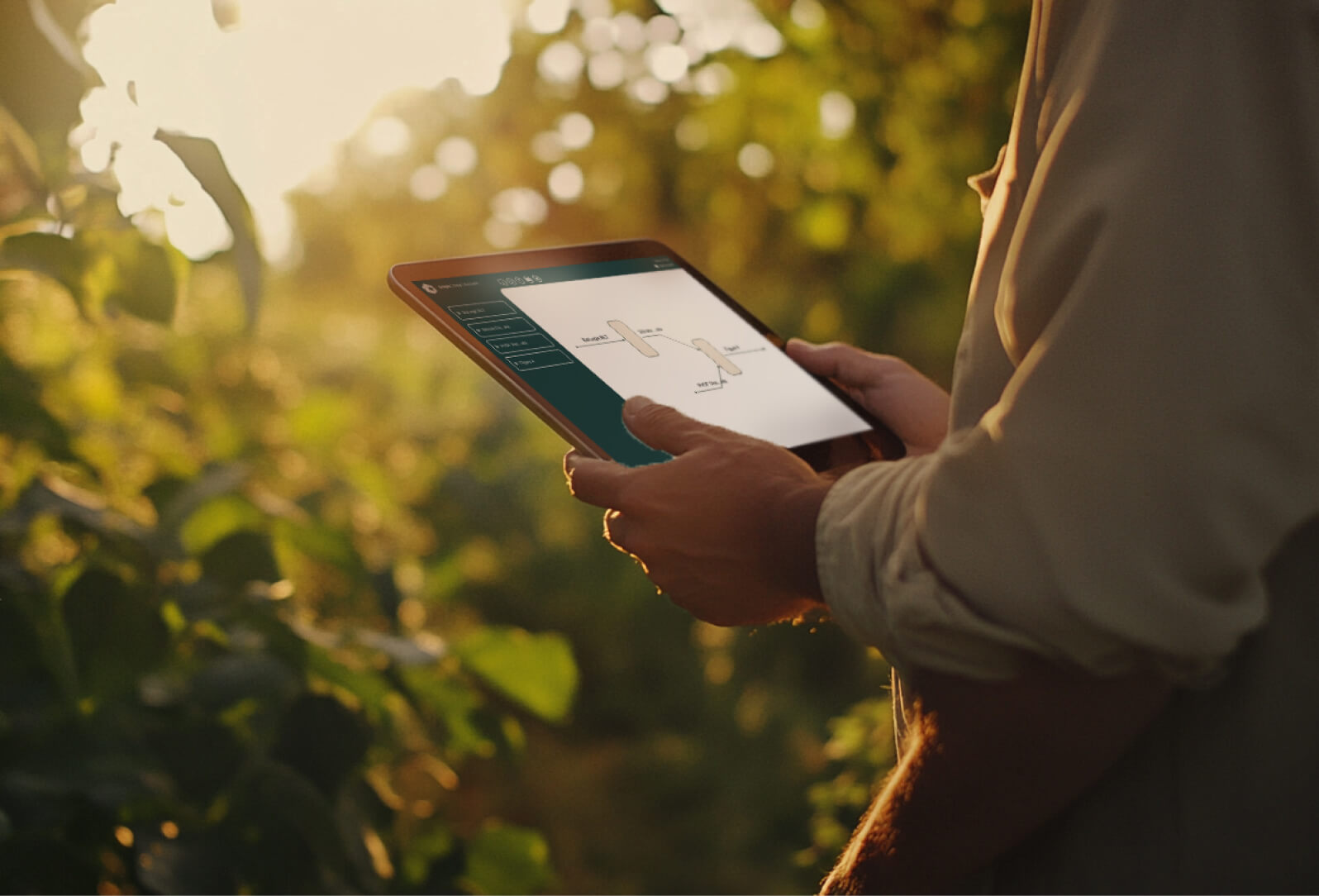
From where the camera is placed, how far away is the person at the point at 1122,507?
0.67m

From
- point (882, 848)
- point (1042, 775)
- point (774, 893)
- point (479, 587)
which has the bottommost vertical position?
point (774, 893)

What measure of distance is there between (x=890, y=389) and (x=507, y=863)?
0.96 meters

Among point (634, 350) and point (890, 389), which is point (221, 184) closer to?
point (634, 350)

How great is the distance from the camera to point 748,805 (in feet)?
12.8

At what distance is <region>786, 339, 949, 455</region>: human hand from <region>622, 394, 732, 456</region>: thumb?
40cm

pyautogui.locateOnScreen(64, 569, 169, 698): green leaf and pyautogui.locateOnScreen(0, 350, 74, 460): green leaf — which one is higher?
pyautogui.locateOnScreen(0, 350, 74, 460): green leaf

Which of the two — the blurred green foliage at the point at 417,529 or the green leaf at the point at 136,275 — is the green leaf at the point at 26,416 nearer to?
the blurred green foliage at the point at 417,529

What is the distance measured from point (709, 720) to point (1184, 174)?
387cm

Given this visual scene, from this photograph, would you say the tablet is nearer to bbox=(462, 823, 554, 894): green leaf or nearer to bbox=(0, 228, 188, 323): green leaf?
bbox=(0, 228, 188, 323): green leaf

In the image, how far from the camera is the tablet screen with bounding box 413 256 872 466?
112 centimetres

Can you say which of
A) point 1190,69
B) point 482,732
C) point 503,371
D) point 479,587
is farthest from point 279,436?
point 1190,69

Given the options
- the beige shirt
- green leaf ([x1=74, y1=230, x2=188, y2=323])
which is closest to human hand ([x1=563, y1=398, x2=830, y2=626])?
the beige shirt

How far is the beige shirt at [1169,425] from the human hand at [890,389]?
0.60m

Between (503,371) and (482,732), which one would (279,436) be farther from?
(503,371)
